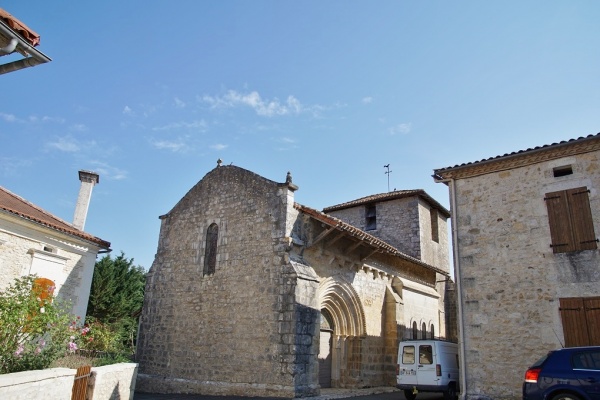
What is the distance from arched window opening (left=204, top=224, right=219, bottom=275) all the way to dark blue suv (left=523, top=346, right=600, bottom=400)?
30.5ft

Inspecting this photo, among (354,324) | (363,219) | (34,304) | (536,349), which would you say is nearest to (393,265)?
(354,324)

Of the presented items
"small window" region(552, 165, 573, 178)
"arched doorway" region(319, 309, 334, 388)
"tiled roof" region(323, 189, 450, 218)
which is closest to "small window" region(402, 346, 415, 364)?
"arched doorway" region(319, 309, 334, 388)

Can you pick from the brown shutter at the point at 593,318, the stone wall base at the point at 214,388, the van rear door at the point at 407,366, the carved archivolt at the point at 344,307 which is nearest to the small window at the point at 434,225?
the carved archivolt at the point at 344,307

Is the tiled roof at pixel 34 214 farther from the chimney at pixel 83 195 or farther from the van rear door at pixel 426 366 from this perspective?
the van rear door at pixel 426 366

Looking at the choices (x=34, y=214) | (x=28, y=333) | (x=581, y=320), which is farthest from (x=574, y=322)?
(x=34, y=214)

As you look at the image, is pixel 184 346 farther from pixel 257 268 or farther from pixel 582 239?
pixel 582 239

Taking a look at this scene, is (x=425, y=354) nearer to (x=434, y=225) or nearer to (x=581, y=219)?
(x=581, y=219)

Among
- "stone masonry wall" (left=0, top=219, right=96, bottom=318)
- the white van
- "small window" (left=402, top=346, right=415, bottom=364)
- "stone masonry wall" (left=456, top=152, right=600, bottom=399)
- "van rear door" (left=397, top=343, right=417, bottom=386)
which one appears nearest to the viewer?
"stone masonry wall" (left=456, top=152, right=600, bottom=399)

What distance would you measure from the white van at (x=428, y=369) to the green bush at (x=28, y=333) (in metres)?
8.45

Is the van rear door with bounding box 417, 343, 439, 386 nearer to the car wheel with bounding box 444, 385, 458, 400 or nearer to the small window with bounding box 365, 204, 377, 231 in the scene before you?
the car wheel with bounding box 444, 385, 458, 400

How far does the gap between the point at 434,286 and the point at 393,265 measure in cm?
408

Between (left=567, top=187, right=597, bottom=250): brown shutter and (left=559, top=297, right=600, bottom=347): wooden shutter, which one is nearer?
(left=559, top=297, right=600, bottom=347): wooden shutter

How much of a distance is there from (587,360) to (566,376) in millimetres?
438

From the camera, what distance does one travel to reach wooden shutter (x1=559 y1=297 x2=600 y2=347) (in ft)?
28.7
